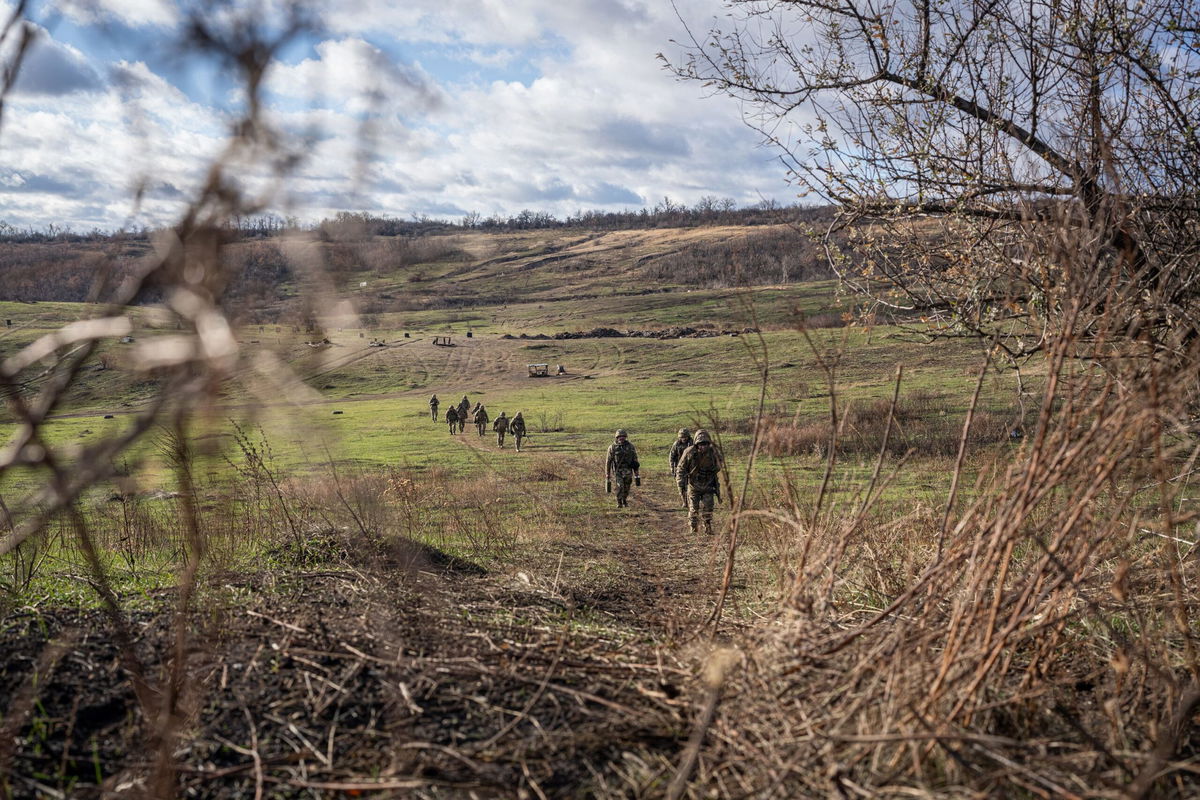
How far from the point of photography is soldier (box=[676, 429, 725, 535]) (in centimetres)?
1259

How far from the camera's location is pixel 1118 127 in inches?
224

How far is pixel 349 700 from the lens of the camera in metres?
3.43

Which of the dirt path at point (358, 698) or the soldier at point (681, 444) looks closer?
the dirt path at point (358, 698)

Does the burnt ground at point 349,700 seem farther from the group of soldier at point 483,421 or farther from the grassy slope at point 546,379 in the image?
the group of soldier at point 483,421

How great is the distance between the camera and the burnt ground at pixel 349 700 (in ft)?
9.66

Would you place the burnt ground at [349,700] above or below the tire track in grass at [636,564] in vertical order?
above

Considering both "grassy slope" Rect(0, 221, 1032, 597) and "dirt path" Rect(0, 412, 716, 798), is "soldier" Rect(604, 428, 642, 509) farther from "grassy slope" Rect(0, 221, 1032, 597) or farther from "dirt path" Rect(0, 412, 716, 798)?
"dirt path" Rect(0, 412, 716, 798)

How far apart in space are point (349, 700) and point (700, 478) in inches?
381

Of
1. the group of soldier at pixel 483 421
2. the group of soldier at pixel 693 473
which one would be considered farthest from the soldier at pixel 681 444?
the group of soldier at pixel 483 421

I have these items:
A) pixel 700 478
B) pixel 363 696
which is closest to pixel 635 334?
pixel 700 478

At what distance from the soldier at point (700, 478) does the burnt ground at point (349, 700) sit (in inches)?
313

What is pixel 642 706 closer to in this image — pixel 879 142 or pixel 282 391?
pixel 282 391

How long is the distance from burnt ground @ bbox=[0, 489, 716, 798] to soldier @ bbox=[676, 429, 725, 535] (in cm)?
796

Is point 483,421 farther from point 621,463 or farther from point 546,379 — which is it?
point 546,379
